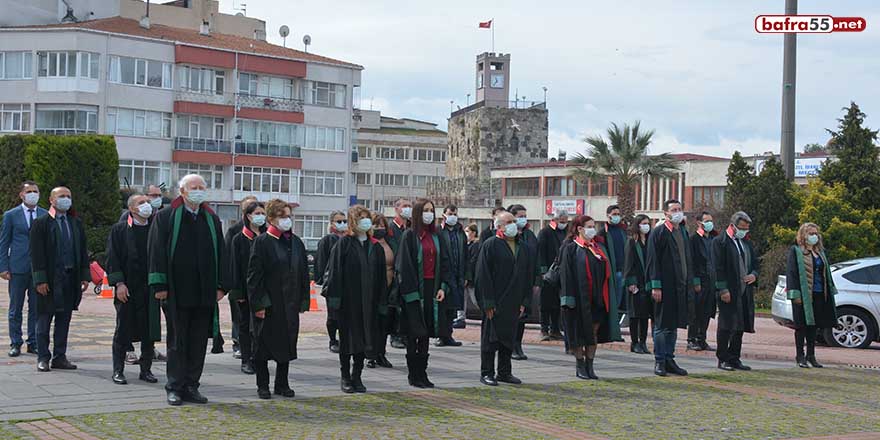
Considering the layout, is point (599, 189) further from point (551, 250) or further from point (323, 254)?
point (323, 254)

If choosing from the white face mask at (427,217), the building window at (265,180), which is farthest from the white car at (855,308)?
the building window at (265,180)

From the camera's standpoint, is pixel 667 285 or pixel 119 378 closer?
pixel 119 378

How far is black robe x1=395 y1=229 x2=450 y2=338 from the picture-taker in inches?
460

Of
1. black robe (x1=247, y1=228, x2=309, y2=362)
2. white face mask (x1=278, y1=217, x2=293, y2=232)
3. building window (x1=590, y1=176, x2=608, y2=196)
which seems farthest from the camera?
building window (x1=590, y1=176, x2=608, y2=196)

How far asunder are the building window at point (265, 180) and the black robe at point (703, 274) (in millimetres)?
53053

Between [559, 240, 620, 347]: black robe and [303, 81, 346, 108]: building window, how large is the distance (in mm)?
58086

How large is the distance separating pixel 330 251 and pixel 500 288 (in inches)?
105

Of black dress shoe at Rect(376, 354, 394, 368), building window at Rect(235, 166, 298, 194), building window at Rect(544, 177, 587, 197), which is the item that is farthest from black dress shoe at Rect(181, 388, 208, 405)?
building window at Rect(544, 177, 587, 197)

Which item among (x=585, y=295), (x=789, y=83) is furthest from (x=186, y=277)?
(x=789, y=83)

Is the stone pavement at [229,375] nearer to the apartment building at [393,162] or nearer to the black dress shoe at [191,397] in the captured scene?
the black dress shoe at [191,397]

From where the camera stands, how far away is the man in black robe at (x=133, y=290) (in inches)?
447

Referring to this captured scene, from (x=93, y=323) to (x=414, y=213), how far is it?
379 inches

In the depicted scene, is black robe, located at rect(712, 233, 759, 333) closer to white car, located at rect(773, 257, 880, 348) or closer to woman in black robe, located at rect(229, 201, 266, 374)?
white car, located at rect(773, 257, 880, 348)

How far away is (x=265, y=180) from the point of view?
68312 millimetres
